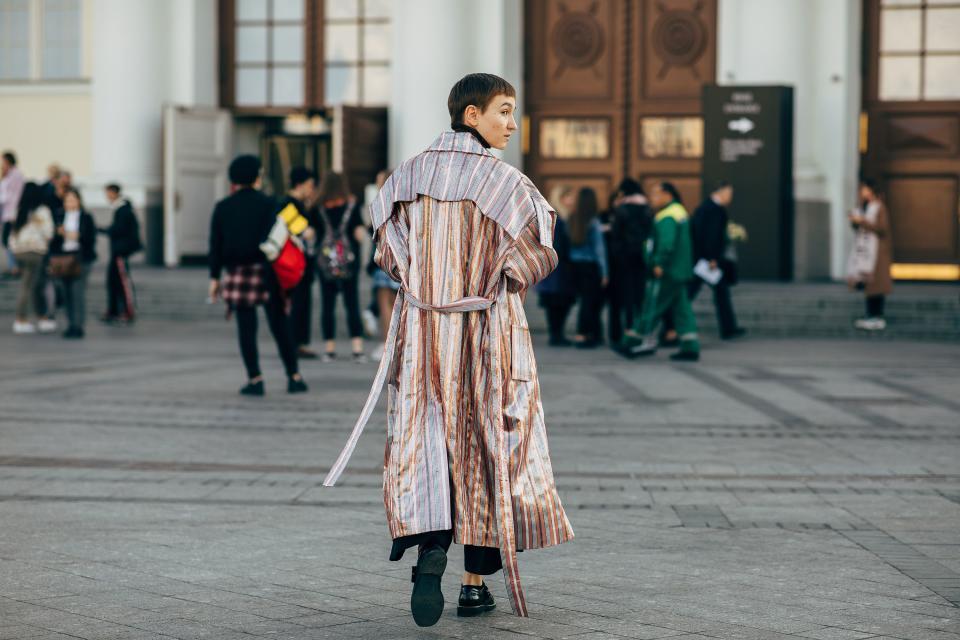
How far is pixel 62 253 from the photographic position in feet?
52.9

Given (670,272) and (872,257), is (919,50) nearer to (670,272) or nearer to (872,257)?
(872,257)

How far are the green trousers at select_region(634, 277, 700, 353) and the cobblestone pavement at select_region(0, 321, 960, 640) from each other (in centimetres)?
139

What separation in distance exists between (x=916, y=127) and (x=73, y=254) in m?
11.3

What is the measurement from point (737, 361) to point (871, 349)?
1.99m

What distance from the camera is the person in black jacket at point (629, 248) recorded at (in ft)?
49.6

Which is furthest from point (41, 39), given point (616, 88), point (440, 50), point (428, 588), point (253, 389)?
point (428, 588)

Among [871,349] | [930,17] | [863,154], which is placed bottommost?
[871,349]

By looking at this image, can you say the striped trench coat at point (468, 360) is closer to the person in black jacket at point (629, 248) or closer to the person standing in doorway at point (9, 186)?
the person in black jacket at point (629, 248)

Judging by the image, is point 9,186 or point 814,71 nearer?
point 814,71

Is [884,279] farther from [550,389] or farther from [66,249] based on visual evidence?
[66,249]

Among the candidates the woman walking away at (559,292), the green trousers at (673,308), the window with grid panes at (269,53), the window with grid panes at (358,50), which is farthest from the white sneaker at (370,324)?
the window with grid panes at (269,53)

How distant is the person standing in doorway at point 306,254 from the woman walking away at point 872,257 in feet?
19.6

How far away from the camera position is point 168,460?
27.6 feet

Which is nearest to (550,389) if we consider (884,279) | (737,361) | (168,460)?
(737,361)
